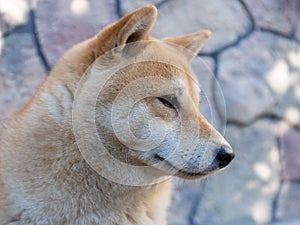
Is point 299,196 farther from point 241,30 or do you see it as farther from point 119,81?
point 119,81

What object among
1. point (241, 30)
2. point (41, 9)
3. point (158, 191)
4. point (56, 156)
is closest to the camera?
point (56, 156)

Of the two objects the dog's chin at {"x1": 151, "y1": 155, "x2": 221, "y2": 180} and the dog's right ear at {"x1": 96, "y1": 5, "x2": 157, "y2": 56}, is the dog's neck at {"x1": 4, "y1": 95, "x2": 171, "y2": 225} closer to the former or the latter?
the dog's chin at {"x1": 151, "y1": 155, "x2": 221, "y2": 180}

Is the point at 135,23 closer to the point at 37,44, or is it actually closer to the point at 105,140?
the point at 105,140

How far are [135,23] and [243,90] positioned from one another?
1.71 m

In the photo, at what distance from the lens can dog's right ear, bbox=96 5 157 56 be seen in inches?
81.7

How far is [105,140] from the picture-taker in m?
2.11

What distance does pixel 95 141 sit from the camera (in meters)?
2.11

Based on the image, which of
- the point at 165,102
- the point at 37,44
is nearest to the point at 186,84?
the point at 165,102

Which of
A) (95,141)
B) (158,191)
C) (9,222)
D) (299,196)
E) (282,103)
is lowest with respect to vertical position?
(299,196)

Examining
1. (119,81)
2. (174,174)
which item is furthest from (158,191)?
(119,81)

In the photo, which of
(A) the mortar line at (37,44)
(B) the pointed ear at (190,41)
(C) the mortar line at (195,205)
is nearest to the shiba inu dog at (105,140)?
(B) the pointed ear at (190,41)

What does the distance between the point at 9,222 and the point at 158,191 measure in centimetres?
56

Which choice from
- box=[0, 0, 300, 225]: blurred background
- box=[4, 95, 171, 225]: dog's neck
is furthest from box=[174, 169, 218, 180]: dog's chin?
box=[0, 0, 300, 225]: blurred background

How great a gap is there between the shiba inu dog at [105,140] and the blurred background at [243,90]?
4.06ft
